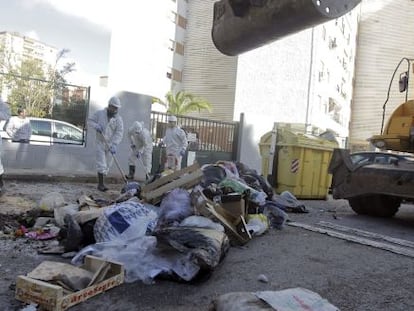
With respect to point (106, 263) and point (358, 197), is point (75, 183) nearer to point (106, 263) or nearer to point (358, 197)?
point (358, 197)

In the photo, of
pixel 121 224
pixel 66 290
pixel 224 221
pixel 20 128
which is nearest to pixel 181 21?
pixel 20 128

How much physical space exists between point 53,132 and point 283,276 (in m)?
→ 7.71

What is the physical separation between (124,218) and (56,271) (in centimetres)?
103

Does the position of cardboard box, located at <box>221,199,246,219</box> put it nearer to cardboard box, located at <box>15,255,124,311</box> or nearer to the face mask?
cardboard box, located at <box>15,255,124,311</box>

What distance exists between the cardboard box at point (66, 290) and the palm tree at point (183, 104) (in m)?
22.3

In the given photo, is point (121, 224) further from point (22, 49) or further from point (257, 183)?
point (22, 49)

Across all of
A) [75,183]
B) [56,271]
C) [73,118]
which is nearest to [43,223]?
[56,271]

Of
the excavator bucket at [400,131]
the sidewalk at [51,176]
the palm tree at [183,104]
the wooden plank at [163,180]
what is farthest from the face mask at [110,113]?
the palm tree at [183,104]

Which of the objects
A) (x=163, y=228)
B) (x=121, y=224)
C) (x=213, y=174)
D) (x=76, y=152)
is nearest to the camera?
(x=163, y=228)

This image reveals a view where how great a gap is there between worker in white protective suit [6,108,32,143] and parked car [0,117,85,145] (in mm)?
107

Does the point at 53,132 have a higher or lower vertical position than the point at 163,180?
higher

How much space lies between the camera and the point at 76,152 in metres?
10.4

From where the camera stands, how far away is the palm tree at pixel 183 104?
25.6m

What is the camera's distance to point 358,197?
7512 millimetres
